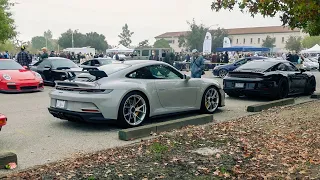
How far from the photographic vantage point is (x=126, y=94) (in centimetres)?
729

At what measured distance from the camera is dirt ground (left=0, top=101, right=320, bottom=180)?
4.62 metres

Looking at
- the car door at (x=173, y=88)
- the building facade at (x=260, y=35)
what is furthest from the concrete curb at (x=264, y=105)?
the building facade at (x=260, y=35)

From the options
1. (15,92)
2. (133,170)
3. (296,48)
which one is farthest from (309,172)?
(296,48)

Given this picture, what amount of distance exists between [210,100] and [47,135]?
4131mm

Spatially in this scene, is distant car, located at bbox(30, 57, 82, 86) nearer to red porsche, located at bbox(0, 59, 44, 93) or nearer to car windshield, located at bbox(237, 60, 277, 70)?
red porsche, located at bbox(0, 59, 44, 93)

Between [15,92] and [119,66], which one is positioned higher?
[119,66]

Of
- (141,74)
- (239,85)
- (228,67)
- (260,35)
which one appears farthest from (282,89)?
(260,35)

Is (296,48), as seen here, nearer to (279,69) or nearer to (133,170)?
(279,69)

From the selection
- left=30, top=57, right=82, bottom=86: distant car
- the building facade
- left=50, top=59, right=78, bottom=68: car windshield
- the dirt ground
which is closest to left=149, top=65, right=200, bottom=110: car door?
the dirt ground

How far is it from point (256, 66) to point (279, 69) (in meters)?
0.81

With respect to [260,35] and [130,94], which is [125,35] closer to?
[260,35]

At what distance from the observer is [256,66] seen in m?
12.5

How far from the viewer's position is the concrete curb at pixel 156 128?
657cm

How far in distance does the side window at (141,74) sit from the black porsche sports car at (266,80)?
4832 millimetres
